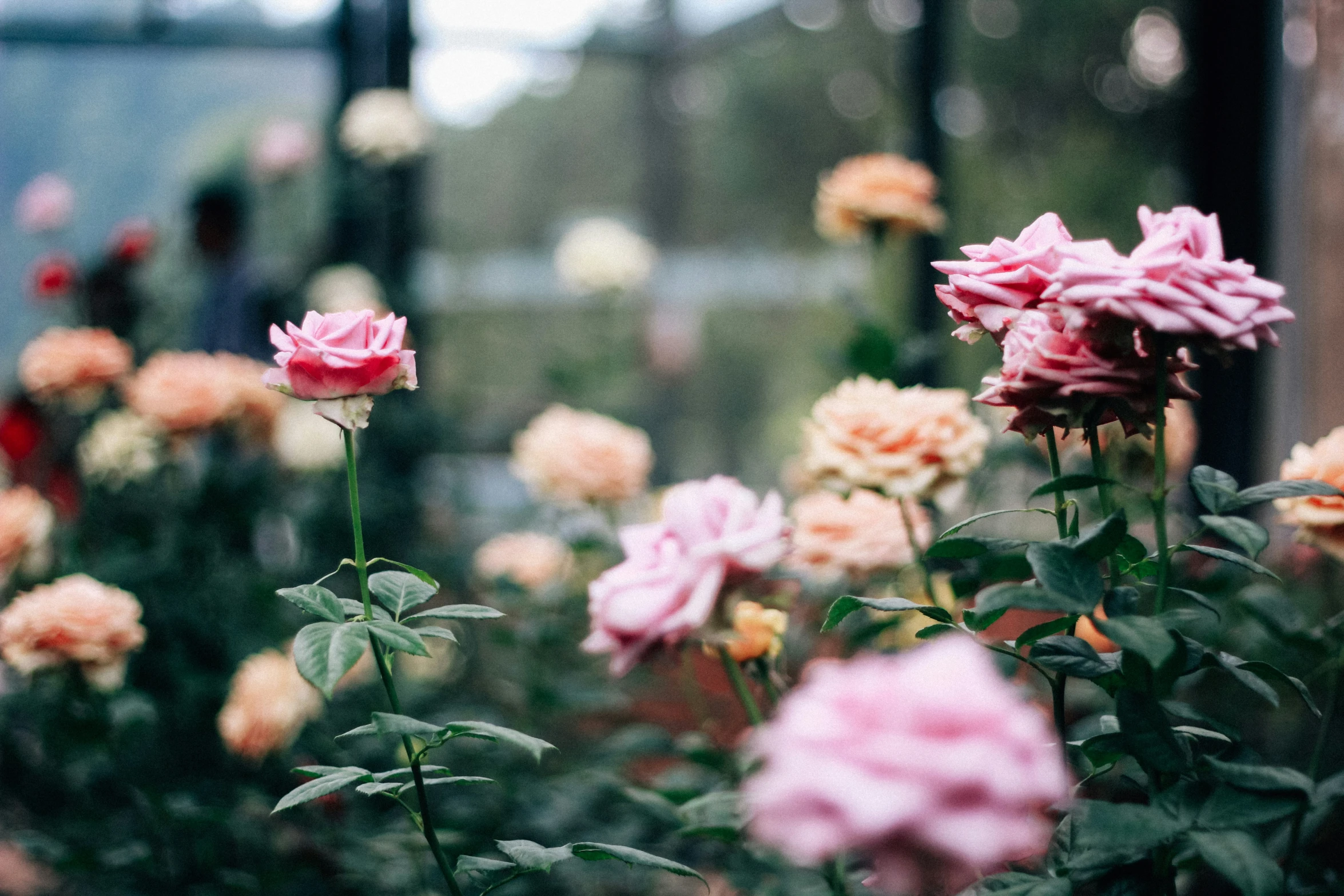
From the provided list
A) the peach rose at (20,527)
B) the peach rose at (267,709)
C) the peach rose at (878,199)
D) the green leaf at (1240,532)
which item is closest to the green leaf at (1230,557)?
the green leaf at (1240,532)

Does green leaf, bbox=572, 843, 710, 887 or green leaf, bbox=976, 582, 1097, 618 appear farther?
green leaf, bbox=572, 843, 710, 887

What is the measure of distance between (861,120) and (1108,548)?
2.04 m

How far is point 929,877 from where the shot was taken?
0.34 metres

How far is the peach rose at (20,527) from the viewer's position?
1.26 meters

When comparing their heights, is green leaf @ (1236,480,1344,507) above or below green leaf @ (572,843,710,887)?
above

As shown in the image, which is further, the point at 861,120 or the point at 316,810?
the point at 861,120

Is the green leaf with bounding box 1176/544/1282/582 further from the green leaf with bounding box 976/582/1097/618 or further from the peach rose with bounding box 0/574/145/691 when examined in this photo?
the peach rose with bounding box 0/574/145/691

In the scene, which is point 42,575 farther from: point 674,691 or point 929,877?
point 929,877

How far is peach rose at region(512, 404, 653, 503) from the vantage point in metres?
1.38

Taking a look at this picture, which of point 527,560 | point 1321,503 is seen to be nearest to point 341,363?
point 1321,503

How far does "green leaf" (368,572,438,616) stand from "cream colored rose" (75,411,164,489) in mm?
1133

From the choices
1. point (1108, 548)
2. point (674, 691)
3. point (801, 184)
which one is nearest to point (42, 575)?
point (674, 691)

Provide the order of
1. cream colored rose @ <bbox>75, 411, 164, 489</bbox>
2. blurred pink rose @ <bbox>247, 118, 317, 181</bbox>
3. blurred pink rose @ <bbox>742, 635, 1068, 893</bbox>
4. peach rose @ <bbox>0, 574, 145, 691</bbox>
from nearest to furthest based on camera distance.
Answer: blurred pink rose @ <bbox>742, 635, 1068, 893</bbox> → peach rose @ <bbox>0, 574, 145, 691</bbox> → cream colored rose @ <bbox>75, 411, 164, 489</bbox> → blurred pink rose @ <bbox>247, 118, 317, 181</bbox>

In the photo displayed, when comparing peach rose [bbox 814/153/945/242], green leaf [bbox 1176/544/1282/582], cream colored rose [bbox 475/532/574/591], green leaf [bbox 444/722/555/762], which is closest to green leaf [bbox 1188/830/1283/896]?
green leaf [bbox 1176/544/1282/582]
